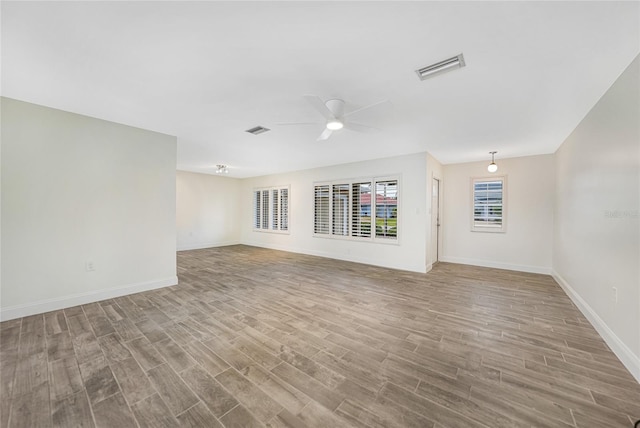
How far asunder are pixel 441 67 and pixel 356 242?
4.62m

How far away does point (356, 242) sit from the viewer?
20.6 ft

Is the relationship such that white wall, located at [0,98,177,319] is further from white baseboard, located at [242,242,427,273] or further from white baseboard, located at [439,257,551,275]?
white baseboard, located at [439,257,551,275]

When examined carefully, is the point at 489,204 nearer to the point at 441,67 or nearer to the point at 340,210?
the point at 340,210

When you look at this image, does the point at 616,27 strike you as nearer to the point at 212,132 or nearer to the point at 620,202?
the point at 620,202

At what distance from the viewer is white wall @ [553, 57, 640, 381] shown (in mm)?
2051

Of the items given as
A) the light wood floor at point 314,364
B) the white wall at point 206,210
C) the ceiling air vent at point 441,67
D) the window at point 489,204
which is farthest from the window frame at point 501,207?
the white wall at point 206,210

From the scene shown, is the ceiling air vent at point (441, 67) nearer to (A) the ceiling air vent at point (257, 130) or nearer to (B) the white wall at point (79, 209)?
(A) the ceiling air vent at point (257, 130)

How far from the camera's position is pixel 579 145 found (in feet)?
11.3

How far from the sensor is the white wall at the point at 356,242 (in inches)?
205

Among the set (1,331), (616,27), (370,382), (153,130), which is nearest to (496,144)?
(616,27)

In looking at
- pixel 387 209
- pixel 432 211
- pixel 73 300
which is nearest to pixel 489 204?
pixel 432 211

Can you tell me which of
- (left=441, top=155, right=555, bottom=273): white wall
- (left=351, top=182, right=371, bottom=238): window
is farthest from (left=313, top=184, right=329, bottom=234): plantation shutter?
(left=441, top=155, right=555, bottom=273): white wall

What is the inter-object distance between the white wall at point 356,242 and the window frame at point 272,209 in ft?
0.55

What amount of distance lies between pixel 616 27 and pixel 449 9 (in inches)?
47.5
